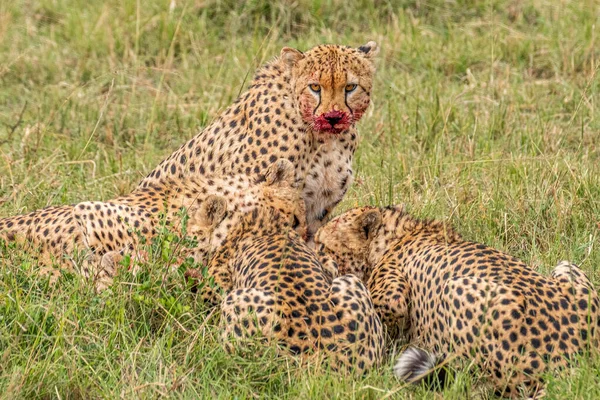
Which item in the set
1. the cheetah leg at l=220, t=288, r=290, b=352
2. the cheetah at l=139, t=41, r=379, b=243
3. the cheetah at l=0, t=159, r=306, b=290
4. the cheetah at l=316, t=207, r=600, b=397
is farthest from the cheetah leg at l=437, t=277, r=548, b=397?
the cheetah at l=139, t=41, r=379, b=243

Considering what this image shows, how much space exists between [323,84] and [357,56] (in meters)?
0.29

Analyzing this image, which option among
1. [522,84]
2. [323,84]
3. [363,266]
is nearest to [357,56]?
[323,84]

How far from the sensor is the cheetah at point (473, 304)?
3.81m

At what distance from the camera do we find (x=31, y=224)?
16.0 ft

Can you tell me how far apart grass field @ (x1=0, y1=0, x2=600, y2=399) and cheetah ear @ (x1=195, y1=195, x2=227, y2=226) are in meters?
0.45

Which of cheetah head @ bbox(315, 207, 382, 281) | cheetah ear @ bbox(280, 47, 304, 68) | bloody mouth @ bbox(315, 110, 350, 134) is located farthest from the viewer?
cheetah ear @ bbox(280, 47, 304, 68)

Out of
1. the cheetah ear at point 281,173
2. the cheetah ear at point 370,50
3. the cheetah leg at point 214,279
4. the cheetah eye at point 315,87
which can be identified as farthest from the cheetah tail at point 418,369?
the cheetah ear at point 370,50

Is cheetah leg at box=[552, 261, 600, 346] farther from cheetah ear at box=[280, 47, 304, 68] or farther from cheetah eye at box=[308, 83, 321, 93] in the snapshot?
cheetah ear at box=[280, 47, 304, 68]

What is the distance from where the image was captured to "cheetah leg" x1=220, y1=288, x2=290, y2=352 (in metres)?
3.85

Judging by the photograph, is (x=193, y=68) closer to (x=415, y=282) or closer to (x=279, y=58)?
(x=279, y=58)

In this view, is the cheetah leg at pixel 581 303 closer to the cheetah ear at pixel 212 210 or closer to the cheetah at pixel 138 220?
the cheetah at pixel 138 220

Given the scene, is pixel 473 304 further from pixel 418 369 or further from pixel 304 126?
pixel 304 126

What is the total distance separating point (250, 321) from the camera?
3906 millimetres

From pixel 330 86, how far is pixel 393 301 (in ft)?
3.50
